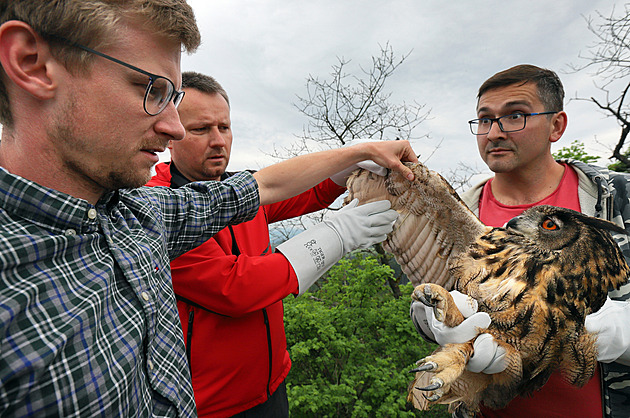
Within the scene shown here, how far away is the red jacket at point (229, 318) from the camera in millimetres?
1650

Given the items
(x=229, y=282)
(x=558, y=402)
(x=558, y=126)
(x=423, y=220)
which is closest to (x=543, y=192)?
(x=558, y=126)

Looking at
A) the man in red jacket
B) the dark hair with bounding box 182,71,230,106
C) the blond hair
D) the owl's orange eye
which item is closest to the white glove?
the owl's orange eye

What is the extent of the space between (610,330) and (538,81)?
1.50m

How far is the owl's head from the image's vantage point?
149cm

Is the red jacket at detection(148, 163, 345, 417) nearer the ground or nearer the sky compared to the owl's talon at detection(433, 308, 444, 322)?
nearer the ground

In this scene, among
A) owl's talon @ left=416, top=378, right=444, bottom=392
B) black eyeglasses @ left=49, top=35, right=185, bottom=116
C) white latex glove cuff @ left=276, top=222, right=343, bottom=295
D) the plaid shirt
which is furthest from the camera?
white latex glove cuff @ left=276, top=222, right=343, bottom=295

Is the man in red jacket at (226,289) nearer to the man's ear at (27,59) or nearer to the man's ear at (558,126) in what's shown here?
the man's ear at (27,59)

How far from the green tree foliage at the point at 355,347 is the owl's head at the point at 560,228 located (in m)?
2.84

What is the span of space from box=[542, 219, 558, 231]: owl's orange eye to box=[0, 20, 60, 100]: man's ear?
2002 mm

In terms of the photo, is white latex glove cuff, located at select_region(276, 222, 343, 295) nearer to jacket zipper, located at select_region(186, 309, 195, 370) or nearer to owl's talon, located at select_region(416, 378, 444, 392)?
jacket zipper, located at select_region(186, 309, 195, 370)

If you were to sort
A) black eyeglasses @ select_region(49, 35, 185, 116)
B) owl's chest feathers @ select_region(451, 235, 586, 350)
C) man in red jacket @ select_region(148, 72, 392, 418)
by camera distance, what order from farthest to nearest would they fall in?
1. man in red jacket @ select_region(148, 72, 392, 418)
2. owl's chest feathers @ select_region(451, 235, 586, 350)
3. black eyeglasses @ select_region(49, 35, 185, 116)

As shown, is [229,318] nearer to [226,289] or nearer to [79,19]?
[226,289]

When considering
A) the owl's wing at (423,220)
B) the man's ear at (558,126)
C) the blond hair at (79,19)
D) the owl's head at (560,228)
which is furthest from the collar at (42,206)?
the man's ear at (558,126)

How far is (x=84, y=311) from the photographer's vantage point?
0.80 metres
